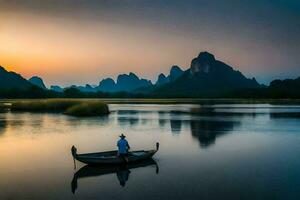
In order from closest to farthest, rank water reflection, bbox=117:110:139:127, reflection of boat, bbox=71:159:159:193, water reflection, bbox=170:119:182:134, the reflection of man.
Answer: the reflection of man → reflection of boat, bbox=71:159:159:193 → water reflection, bbox=170:119:182:134 → water reflection, bbox=117:110:139:127

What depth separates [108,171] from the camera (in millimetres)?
20250

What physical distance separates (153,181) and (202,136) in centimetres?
1963

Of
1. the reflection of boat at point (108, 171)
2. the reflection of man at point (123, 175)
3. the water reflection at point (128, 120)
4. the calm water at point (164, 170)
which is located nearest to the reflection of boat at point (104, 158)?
the reflection of boat at point (108, 171)

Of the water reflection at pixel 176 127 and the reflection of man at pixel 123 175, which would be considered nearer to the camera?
the reflection of man at pixel 123 175

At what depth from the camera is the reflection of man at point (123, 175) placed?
17977 mm

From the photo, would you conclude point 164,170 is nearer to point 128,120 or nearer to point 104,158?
point 104,158

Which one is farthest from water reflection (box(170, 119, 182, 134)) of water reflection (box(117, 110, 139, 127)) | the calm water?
water reflection (box(117, 110, 139, 127))

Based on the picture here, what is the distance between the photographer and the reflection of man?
18.0 meters

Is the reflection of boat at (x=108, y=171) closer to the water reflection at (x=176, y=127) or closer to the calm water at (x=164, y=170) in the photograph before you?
the calm water at (x=164, y=170)

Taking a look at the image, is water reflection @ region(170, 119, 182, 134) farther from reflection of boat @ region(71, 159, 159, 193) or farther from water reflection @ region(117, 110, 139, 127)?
reflection of boat @ region(71, 159, 159, 193)

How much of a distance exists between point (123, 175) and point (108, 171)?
1316 mm

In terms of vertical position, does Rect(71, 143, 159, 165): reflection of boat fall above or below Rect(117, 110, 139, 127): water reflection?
above

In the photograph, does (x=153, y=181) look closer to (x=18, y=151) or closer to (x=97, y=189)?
(x=97, y=189)

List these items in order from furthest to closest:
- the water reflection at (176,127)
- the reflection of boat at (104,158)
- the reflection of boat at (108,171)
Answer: the water reflection at (176,127) < the reflection of boat at (104,158) < the reflection of boat at (108,171)
